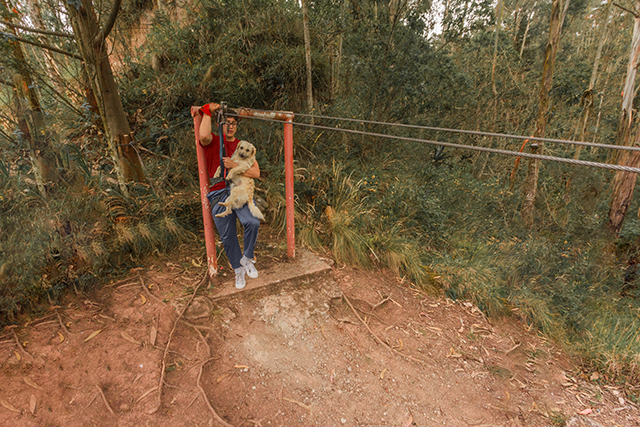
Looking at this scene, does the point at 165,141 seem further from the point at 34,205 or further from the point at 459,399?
the point at 459,399

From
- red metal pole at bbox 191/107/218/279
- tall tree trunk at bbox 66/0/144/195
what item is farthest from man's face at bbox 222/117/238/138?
tall tree trunk at bbox 66/0/144/195

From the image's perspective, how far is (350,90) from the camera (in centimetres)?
721

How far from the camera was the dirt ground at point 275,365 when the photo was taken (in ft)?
7.75

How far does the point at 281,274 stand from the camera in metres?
3.67

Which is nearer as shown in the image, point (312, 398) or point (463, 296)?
point (312, 398)

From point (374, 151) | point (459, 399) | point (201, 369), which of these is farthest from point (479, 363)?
point (374, 151)

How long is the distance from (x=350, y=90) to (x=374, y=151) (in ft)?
5.25

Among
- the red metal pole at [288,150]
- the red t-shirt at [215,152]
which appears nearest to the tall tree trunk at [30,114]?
the red t-shirt at [215,152]

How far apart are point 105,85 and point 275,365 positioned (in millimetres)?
3661

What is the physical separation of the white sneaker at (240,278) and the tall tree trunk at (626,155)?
278 inches

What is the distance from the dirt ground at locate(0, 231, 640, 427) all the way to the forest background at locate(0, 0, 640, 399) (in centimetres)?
44

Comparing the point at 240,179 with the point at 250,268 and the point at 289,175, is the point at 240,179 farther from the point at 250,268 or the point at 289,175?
the point at 250,268

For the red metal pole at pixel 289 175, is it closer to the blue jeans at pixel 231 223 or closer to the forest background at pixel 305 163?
the forest background at pixel 305 163

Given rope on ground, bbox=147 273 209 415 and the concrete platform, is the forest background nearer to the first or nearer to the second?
the concrete platform
